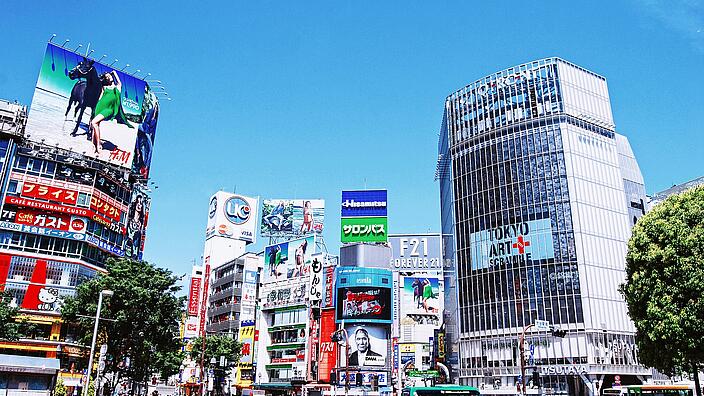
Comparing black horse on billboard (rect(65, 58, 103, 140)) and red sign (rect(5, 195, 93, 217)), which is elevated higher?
black horse on billboard (rect(65, 58, 103, 140))

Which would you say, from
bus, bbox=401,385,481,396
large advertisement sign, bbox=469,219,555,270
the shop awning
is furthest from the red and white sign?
bus, bbox=401,385,481,396

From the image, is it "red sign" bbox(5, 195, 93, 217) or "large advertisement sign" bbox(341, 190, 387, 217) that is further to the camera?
"large advertisement sign" bbox(341, 190, 387, 217)

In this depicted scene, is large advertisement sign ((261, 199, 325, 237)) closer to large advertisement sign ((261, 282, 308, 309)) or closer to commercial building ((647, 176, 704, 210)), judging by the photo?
large advertisement sign ((261, 282, 308, 309))

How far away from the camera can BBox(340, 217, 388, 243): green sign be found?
85.1 m

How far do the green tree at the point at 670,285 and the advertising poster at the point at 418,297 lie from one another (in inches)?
2643

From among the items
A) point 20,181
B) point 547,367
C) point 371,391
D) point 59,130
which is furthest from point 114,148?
point 547,367

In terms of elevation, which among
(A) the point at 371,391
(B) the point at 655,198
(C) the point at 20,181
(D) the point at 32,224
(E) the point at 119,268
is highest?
(B) the point at 655,198

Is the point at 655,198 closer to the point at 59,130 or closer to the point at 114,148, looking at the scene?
the point at 114,148

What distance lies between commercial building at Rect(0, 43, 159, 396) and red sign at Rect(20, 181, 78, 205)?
0.10 meters

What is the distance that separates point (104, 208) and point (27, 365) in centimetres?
3651

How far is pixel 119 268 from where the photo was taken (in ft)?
149

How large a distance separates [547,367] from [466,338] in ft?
37.0

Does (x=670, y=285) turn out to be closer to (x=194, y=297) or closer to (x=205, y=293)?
(x=205, y=293)

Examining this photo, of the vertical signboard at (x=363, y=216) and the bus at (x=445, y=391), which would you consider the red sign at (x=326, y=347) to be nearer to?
the vertical signboard at (x=363, y=216)
